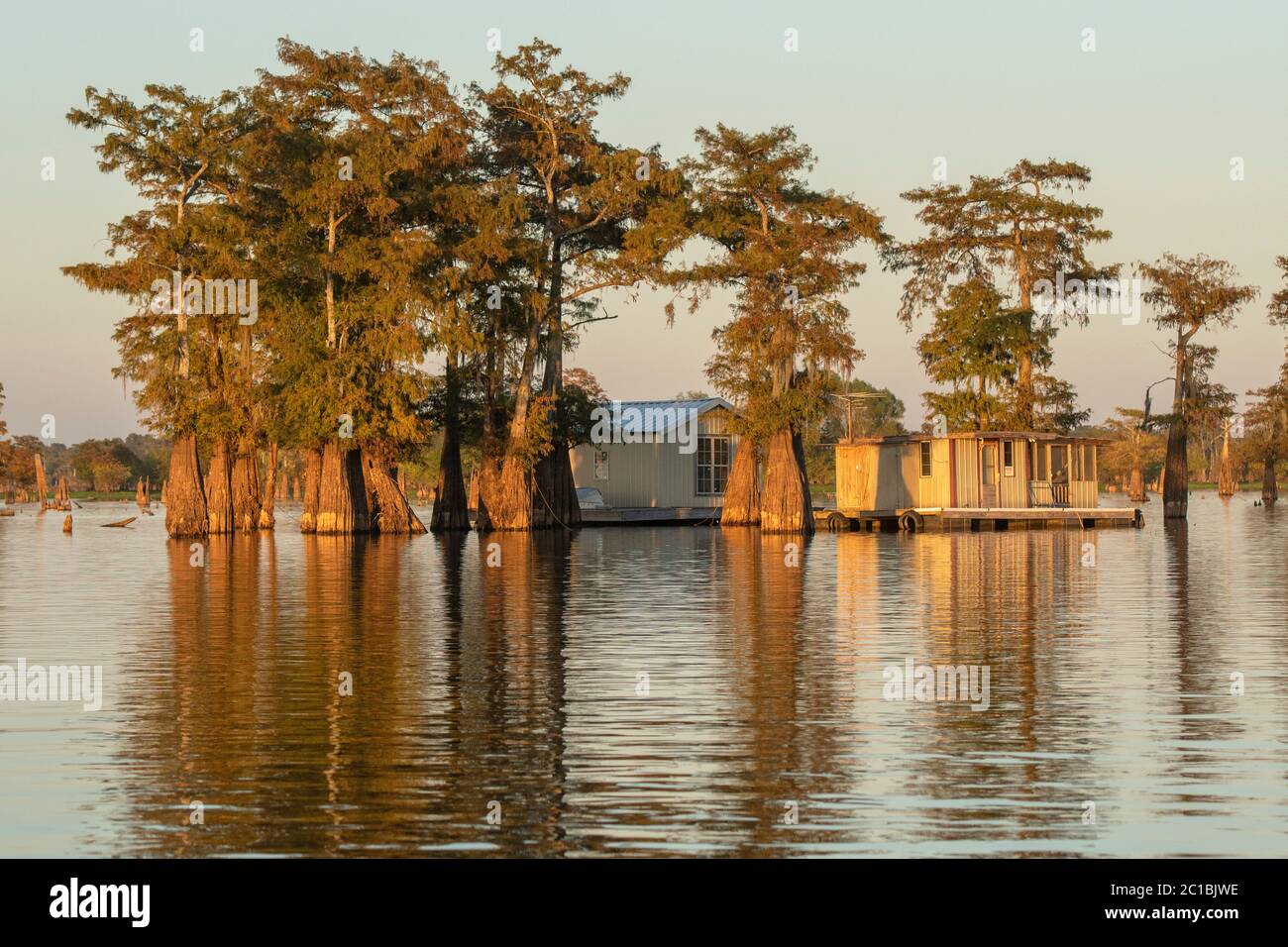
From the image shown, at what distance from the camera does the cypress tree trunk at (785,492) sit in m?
73.2

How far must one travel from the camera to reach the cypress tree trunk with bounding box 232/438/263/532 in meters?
69.2

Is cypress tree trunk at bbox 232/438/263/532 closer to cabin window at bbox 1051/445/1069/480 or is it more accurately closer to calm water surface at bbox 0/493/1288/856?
calm water surface at bbox 0/493/1288/856

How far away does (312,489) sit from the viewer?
A: 70.3 metres

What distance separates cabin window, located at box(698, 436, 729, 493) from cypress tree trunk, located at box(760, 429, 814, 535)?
1443cm

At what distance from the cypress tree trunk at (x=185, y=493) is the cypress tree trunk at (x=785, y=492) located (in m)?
25.0

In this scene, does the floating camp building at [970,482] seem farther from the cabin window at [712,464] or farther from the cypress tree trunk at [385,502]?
the cypress tree trunk at [385,502]

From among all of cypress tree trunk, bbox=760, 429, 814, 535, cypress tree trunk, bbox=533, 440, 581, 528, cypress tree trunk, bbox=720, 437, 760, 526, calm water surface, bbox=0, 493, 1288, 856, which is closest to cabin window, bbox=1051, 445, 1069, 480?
cypress tree trunk, bbox=760, 429, 814, 535

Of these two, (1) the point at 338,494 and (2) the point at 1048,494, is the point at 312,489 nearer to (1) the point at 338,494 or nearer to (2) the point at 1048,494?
(1) the point at 338,494

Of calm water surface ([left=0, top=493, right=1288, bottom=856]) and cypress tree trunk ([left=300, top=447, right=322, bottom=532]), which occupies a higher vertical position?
cypress tree trunk ([left=300, top=447, right=322, bottom=532])

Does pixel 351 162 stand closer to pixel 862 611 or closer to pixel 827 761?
pixel 862 611

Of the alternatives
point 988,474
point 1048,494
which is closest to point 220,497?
point 988,474

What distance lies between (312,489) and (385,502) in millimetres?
3377

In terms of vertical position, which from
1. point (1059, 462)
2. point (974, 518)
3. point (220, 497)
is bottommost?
point (974, 518)
